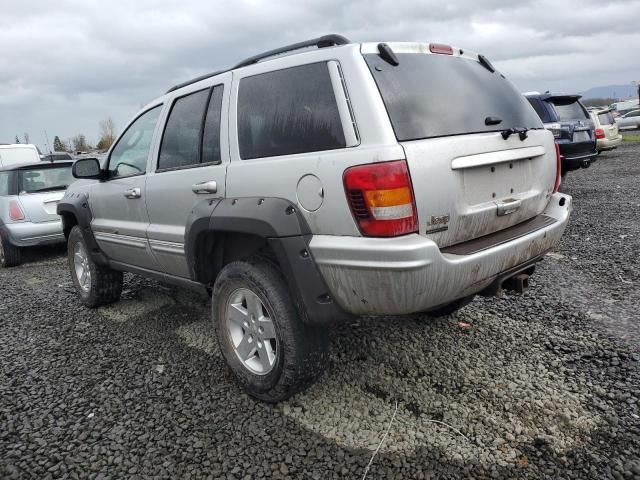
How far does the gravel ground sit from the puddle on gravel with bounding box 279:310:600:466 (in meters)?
0.01

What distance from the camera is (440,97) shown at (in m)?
2.51

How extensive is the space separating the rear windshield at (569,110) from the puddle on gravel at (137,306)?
27.1ft

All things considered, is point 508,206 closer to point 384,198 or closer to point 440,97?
point 440,97

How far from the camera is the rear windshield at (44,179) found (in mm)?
7277

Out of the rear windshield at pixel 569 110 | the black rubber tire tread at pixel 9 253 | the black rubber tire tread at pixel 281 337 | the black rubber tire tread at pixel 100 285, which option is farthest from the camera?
the rear windshield at pixel 569 110

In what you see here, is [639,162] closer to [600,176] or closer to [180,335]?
[600,176]

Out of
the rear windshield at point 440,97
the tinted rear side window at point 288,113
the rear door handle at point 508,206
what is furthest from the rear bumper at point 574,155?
the tinted rear side window at point 288,113

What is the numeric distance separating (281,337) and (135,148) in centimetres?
233

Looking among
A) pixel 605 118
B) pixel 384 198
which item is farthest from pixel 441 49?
pixel 605 118

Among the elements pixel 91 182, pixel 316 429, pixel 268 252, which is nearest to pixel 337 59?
pixel 268 252

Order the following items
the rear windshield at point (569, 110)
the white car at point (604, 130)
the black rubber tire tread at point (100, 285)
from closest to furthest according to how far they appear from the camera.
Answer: the black rubber tire tread at point (100, 285) → the rear windshield at point (569, 110) → the white car at point (604, 130)

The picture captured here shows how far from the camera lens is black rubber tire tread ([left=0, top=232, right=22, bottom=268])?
721 cm

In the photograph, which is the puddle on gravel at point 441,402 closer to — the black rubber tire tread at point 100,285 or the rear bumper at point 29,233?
the black rubber tire tread at point 100,285

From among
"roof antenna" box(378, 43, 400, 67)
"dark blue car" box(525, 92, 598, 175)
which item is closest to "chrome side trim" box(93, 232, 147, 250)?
"roof antenna" box(378, 43, 400, 67)
